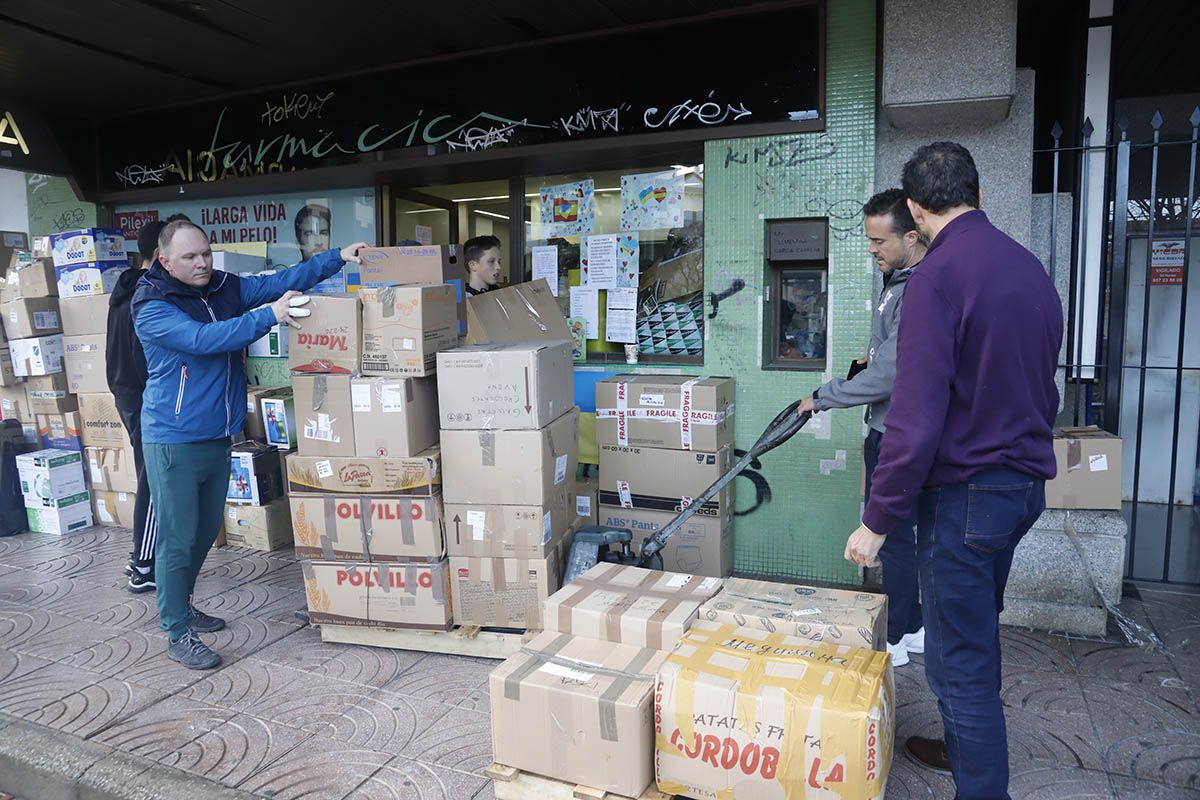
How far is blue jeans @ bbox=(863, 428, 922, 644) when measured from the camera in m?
3.39

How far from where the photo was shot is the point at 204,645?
379cm

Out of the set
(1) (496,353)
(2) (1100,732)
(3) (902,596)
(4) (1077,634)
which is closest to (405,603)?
(1) (496,353)

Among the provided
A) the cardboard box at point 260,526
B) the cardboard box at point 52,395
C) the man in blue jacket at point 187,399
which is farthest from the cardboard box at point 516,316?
the cardboard box at point 52,395

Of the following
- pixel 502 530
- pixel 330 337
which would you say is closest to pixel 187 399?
pixel 330 337

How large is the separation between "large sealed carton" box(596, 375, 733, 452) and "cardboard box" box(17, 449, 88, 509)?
169 inches

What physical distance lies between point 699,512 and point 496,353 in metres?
1.55

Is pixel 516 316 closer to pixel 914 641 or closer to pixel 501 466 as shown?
pixel 501 466

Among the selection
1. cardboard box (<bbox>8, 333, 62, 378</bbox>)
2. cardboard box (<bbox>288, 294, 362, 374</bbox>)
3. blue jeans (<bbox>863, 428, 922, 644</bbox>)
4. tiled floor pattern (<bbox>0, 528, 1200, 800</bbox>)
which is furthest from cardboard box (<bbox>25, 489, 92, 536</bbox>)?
blue jeans (<bbox>863, 428, 922, 644</bbox>)

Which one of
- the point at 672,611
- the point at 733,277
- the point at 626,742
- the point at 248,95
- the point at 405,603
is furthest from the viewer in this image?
the point at 248,95

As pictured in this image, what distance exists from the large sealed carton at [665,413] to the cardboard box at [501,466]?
0.73 meters

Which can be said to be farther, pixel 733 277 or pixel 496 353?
pixel 733 277

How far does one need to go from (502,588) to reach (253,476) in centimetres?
267

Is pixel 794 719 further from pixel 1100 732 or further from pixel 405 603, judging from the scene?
pixel 405 603

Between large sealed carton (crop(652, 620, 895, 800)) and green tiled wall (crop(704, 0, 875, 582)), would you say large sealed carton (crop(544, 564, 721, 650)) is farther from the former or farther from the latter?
green tiled wall (crop(704, 0, 875, 582))
